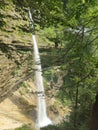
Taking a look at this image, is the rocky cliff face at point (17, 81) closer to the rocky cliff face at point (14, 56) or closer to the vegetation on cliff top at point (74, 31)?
the rocky cliff face at point (14, 56)

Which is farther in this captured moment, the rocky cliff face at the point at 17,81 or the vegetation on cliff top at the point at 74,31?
the rocky cliff face at the point at 17,81

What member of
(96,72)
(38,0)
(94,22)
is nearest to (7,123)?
(96,72)

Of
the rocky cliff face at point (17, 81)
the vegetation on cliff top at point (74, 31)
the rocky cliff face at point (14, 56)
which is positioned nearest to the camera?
the vegetation on cliff top at point (74, 31)

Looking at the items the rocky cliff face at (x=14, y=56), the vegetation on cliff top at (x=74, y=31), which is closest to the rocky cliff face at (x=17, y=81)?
the rocky cliff face at (x=14, y=56)

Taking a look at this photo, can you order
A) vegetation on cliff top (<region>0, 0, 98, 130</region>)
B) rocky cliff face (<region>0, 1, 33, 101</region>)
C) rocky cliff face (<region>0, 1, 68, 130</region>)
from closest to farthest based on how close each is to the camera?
vegetation on cliff top (<region>0, 0, 98, 130</region>), rocky cliff face (<region>0, 1, 33, 101</region>), rocky cliff face (<region>0, 1, 68, 130</region>)

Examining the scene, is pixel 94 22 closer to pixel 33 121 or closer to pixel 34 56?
pixel 34 56

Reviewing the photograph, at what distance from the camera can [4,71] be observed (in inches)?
544

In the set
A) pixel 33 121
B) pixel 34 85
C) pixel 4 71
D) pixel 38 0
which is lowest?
pixel 33 121

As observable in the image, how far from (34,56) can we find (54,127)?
17.5 ft

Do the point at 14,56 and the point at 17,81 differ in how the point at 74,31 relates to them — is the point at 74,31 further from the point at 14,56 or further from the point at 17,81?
the point at 17,81

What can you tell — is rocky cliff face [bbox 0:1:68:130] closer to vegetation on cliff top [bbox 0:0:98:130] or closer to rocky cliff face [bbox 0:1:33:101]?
rocky cliff face [bbox 0:1:33:101]

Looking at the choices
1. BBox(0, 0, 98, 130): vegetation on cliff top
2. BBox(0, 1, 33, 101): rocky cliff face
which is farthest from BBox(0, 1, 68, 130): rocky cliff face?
BBox(0, 0, 98, 130): vegetation on cliff top

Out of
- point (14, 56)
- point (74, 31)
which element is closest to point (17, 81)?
point (14, 56)

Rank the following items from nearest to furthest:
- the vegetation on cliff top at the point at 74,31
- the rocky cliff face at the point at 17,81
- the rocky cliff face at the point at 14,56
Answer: the vegetation on cliff top at the point at 74,31
the rocky cliff face at the point at 14,56
the rocky cliff face at the point at 17,81
